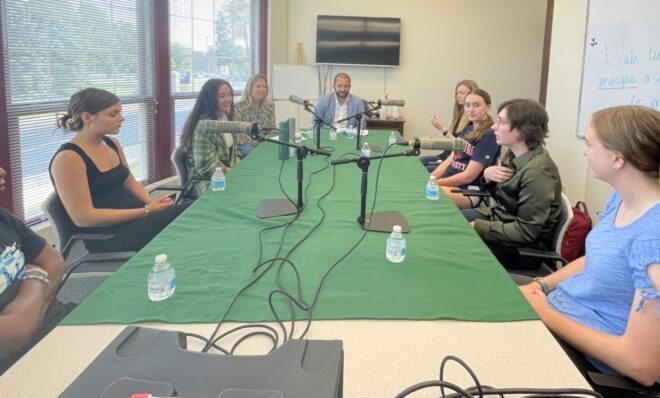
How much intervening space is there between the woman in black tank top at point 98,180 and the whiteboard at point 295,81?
156 inches

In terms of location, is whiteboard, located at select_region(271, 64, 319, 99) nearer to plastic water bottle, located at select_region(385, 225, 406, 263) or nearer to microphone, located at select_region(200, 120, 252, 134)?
microphone, located at select_region(200, 120, 252, 134)

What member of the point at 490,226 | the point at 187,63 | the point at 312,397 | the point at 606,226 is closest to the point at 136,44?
the point at 187,63

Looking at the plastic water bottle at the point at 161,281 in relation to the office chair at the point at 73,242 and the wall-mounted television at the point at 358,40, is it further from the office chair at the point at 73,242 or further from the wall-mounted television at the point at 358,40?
the wall-mounted television at the point at 358,40

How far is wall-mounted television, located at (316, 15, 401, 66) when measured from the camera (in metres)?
6.20

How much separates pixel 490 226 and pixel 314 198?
81 centimetres

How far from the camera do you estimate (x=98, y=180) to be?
7.34 feet

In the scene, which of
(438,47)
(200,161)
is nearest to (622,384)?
(200,161)

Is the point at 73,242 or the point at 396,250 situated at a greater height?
the point at 396,250

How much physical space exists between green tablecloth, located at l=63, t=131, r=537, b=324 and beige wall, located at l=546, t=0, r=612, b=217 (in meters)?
1.75

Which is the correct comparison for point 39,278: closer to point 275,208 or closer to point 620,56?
point 275,208

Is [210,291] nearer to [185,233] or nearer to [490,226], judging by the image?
[185,233]

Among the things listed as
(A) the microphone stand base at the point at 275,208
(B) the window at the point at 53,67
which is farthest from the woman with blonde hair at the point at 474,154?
(B) the window at the point at 53,67

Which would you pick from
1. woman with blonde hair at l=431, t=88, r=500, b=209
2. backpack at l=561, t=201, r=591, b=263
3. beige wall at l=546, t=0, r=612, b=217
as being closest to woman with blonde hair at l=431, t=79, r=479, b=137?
woman with blonde hair at l=431, t=88, r=500, b=209

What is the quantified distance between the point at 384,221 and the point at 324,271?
0.54 metres
